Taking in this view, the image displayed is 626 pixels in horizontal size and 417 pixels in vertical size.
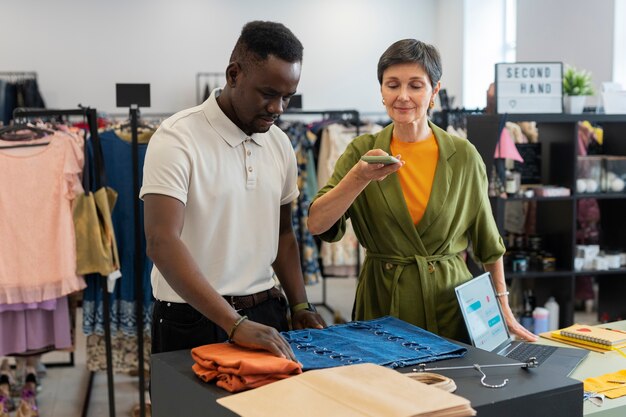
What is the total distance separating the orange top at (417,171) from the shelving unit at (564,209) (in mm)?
2285

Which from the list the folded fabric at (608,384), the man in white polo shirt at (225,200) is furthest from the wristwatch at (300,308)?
the folded fabric at (608,384)

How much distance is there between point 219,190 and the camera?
191 cm

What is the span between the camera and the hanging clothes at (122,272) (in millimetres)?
4098

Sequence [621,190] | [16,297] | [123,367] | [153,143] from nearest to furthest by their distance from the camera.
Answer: [153,143] → [16,297] → [123,367] → [621,190]

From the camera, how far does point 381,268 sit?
2244 millimetres

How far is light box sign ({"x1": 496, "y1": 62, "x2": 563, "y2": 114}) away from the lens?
173 inches

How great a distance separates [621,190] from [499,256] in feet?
9.19

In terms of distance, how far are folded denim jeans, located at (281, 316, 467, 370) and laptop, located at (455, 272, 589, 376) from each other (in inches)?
12.0

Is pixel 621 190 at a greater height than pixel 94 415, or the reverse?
pixel 621 190

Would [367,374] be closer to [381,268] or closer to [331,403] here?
[331,403]

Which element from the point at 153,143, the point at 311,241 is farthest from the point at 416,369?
the point at 311,241

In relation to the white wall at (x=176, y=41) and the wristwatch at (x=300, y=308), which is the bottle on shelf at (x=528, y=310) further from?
the white wall at (x=176, y=41)

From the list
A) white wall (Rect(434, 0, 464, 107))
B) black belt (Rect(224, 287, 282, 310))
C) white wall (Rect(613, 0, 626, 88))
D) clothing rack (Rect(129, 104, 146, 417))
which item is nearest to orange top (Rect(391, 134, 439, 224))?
black belt (Rect(224, 287, 282, 310))

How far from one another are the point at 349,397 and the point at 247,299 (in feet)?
2.34
